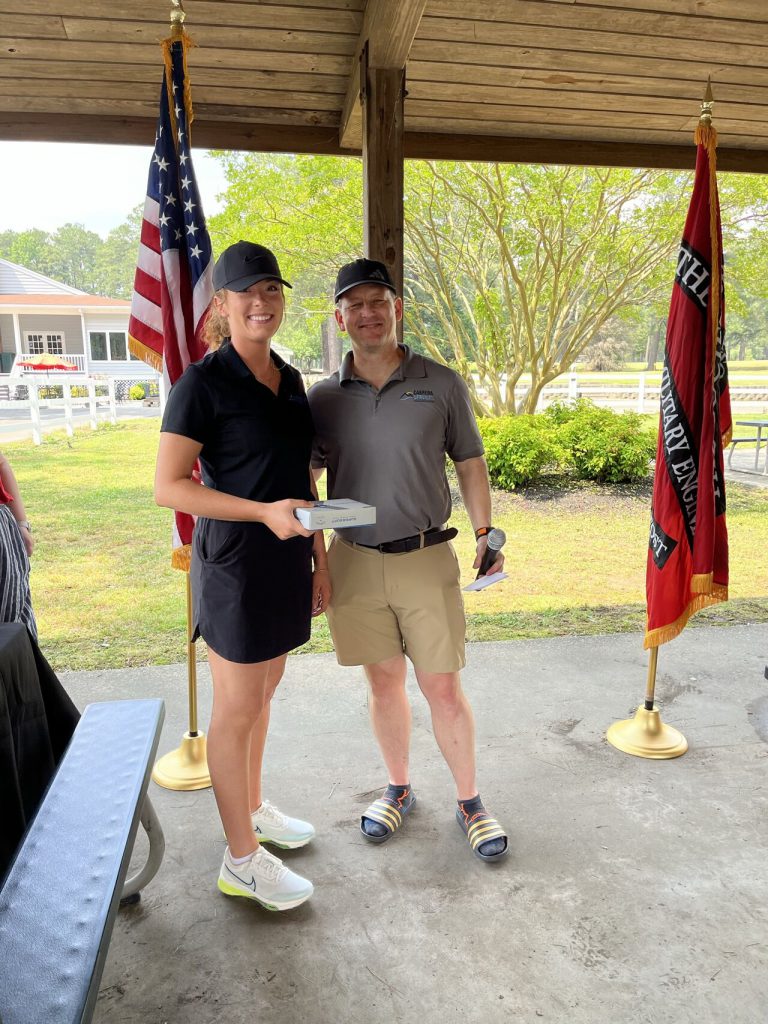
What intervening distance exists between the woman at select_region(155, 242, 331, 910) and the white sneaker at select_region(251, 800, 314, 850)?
0.23 m

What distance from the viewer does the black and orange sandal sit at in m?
2.25

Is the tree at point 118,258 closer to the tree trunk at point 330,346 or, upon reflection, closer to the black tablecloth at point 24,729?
the tree trunk at point 330,346

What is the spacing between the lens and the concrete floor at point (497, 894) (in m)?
1.67

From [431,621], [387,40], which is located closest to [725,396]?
[431,621]

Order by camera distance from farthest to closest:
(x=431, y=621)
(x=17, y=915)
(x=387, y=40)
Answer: (x=387, y=40) < (x=431, y=621) < (x=17, y=915)

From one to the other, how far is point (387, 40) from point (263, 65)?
1.90 ft

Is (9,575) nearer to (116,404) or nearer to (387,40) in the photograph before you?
(387,40)

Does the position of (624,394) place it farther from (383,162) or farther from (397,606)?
(397,606)

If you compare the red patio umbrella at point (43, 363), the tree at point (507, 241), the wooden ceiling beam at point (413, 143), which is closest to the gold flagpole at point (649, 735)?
the wooden ceiling beam at point (413, 143)

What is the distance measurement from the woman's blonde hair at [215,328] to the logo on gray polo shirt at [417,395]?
52 centimetres

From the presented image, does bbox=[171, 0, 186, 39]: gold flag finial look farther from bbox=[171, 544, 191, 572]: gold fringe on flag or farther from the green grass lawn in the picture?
the green grass lawn

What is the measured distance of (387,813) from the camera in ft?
7.54

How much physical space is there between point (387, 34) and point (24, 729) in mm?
2407

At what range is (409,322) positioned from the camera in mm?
9062
